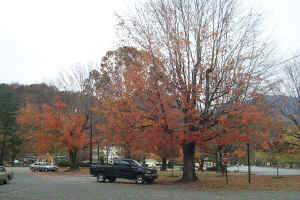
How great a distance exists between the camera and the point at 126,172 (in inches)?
1014

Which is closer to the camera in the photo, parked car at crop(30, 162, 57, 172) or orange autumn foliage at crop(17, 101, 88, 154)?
orange autumn foliage at crop(17, 101, 88, 154)

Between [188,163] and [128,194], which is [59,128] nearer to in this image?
[188,163]

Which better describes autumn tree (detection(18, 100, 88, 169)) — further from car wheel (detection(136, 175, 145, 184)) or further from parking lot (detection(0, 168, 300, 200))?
parking lot (detection(0, 168, 300, 200))

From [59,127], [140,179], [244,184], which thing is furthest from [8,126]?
[244,184]

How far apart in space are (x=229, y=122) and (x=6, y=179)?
17175 mm

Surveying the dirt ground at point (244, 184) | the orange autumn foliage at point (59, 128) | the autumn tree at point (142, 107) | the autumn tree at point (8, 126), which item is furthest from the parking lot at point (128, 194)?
the autumn tree at point (8, 126)

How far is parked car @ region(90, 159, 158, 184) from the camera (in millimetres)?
25156

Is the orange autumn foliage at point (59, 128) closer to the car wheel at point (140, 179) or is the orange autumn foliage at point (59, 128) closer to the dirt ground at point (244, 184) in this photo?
the dirt ground at point (244, 184)

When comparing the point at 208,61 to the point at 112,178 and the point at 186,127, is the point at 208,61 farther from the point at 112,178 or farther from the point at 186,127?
the point at 112,178

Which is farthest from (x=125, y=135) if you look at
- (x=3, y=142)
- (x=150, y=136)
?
(x=3, y=142)

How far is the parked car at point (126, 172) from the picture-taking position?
2516cm

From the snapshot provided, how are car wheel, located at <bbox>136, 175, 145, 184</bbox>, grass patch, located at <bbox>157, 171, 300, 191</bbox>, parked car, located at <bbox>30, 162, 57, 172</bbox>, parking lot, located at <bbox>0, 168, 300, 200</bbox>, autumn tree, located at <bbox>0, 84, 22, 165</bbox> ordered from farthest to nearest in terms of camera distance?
autumn tree, located at <bbox>0, 84, 22, 165</bbox> → parked car, located at <bbox>30, 162, 57, 172</bbox> → car wheel, located at <bbox>136, 175, 145, 184</bbox> → grass patch, located at <bbox>157, 171, 300, 191</bbox> → parking lot, located at <bbox>0, 168, 300, 200</bbox>

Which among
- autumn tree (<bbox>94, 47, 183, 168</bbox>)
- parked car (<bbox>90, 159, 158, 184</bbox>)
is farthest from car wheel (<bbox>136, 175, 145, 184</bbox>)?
autumn tree (<bbox>94, 47, 183, 168</bbox>)

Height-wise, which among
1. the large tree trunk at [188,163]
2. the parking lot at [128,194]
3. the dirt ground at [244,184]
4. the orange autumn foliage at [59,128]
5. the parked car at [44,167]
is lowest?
the parked car at [44,167]
